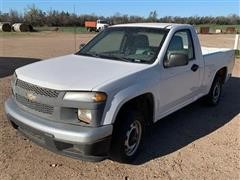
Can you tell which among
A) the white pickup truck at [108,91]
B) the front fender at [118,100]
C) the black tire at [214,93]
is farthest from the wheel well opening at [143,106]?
the black tire at [214,93]

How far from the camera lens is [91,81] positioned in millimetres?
3986

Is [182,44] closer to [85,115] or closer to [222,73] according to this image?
[222,73]

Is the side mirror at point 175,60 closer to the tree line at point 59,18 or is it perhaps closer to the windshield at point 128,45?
the windshield at point 128,45

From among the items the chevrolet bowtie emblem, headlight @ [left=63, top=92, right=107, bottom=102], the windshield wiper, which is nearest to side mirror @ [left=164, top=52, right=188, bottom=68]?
the windshield wiper

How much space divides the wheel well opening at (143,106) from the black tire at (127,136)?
0.22 feet

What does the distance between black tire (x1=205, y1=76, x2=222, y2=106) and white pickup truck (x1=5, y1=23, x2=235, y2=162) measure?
117cm

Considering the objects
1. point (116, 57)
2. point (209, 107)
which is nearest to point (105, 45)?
point (116, 57)

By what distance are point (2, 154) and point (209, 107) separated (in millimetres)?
4522

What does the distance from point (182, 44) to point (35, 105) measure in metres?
2.86

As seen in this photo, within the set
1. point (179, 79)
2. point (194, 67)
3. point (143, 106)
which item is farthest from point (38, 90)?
point (194, 67)

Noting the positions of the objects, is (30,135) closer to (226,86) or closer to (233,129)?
(233,129)

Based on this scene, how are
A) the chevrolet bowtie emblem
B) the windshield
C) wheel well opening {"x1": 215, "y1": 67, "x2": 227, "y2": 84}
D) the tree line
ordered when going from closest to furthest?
1. the chevrolet bowtie emblem
2. the windshield
3. wheel well opening {"x1": 215, "y1": 67, "x2": 227, "y2": 84}
4. the tree line

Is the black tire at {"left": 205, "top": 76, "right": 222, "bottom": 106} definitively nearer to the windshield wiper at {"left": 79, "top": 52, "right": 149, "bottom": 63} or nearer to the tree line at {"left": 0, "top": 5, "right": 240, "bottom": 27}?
the windshield wiper at {"left": 79, "top": 52, "right": 149, "bottom": 63}

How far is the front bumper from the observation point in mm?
3688
